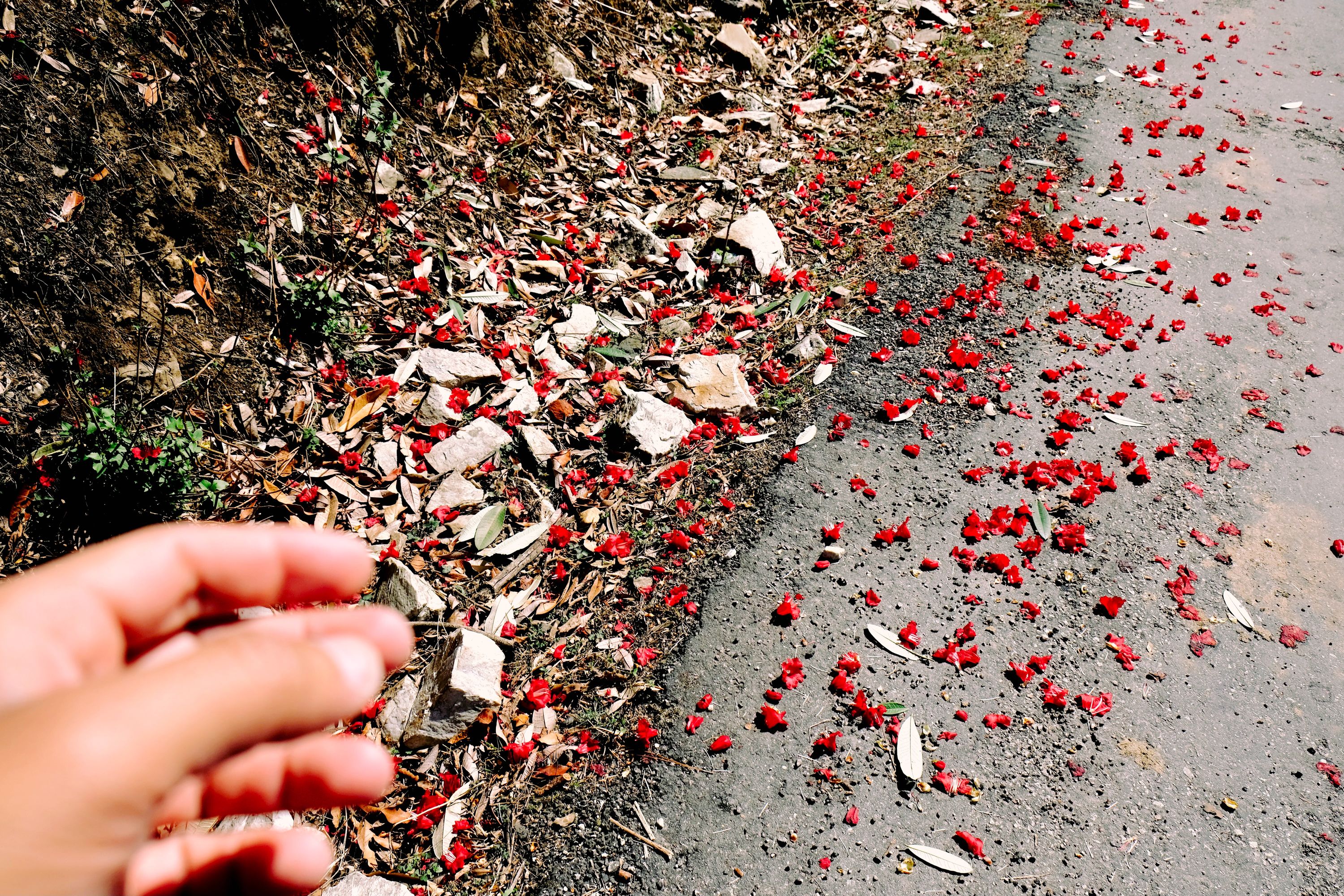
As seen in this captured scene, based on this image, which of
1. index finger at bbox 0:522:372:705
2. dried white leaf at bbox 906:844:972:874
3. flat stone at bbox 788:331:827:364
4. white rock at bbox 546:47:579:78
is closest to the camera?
index finger at bbox 0:522:372:705

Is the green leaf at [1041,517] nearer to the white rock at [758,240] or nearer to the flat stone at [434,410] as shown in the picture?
the white rock at [758,240]

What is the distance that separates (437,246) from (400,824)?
3176mm

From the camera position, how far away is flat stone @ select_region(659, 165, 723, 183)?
5.12 metres

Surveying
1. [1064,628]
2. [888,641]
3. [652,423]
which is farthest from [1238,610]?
[652,423]

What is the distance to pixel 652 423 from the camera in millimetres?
3730

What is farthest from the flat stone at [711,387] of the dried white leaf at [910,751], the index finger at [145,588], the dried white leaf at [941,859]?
the index finger at [145,588]

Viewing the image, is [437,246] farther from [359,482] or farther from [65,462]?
[65,462]

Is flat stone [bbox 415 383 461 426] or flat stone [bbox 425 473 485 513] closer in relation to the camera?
flat stone [bbox 425 473 485 513]

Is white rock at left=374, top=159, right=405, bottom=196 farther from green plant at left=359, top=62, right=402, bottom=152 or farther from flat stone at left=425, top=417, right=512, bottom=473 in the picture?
flat stone at left=425, top=417, right=512, bottom=473

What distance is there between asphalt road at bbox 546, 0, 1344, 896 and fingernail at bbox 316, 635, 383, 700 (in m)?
2.05

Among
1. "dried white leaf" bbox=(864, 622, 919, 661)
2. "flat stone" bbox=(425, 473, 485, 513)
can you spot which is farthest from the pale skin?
"dried white leaf" bbox=(864, 622, 919, 661)

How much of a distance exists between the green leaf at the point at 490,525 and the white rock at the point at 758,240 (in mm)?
2501

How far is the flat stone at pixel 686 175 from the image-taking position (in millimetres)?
5117

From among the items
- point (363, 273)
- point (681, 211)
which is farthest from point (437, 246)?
point (681, 211)
